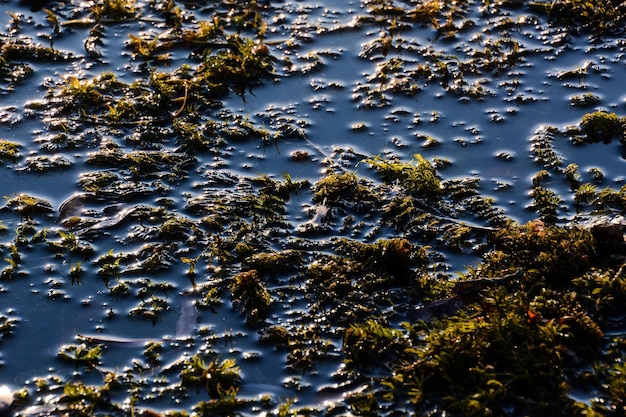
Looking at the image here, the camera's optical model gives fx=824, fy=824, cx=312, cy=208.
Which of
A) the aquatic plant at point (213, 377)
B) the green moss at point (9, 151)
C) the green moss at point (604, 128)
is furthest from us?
the green moss at point (604, 128)

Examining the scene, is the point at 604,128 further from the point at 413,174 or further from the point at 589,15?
the point at 589,15

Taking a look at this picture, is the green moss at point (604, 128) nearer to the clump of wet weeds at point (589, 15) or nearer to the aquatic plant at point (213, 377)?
the clump of wet weeds at point (589, 15)

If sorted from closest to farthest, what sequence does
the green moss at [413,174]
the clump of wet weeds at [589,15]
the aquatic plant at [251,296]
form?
the aquatic plant at [251,296] → the green moss at [413,174] → the clump of wet weeds at [589,15]

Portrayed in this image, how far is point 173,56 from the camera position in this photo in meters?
5.23

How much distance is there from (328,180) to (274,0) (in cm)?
215

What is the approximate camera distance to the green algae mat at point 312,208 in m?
3.18

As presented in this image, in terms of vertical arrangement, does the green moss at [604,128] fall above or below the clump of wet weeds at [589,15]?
below

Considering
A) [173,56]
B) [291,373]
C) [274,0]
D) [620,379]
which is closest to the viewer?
[620,379]

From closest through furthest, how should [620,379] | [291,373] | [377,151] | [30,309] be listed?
[620,379], [291,373], [30,309], [377,151]

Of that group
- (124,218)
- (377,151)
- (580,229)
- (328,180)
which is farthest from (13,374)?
(580,229)

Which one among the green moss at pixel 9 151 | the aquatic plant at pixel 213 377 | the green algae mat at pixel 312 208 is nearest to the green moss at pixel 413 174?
the green algae mat at pixel 312 208

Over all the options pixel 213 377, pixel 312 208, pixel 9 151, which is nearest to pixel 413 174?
pixel 312 208

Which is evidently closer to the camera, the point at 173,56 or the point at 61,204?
the point at 61,204

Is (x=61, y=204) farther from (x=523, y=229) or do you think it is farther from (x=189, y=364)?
(x=523, y=229)
